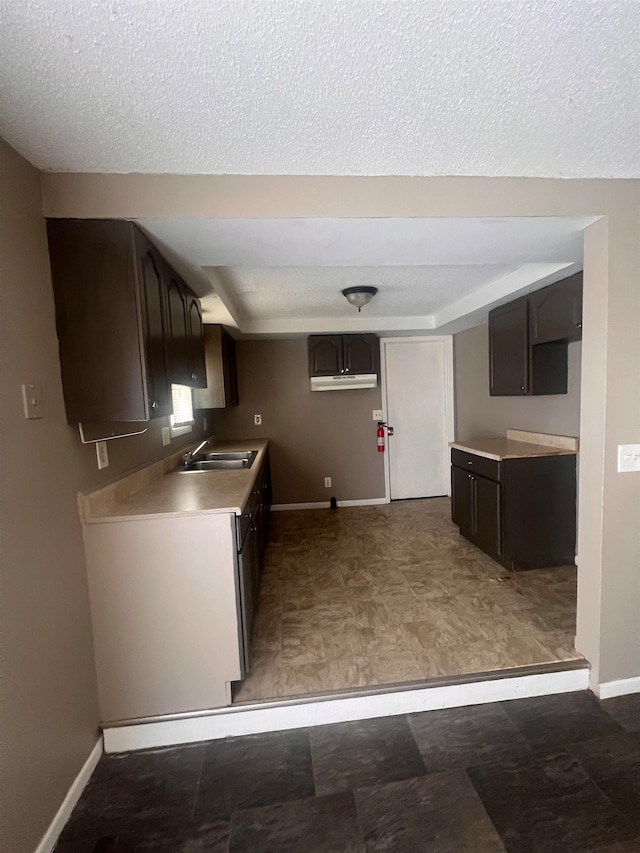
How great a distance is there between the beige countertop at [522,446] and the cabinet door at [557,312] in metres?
0.81

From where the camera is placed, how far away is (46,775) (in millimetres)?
1194

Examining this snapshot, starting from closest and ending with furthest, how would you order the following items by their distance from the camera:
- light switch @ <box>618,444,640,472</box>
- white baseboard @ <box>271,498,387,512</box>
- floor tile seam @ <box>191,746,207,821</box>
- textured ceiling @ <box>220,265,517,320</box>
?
floor tile seam @ <box>191,746,207,821</box> → light switch @ <box>618,444,640,472</box> → textured ceiling @ <box>220,265,517,320</box> → white baseboard @ <box>271,498,387,512</box>

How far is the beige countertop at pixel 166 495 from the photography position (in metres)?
1.52

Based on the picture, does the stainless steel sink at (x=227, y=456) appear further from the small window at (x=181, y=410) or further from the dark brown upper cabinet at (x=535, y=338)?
the dark brown upper cabinet at (x=535, y=338)

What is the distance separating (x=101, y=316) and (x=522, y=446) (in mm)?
3096

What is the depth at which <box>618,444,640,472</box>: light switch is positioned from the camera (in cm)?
162

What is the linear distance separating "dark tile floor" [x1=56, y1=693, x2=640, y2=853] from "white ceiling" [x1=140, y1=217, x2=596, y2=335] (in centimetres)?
218

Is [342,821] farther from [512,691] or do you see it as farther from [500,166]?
[500,166]

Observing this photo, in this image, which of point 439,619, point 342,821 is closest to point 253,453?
point 439,619

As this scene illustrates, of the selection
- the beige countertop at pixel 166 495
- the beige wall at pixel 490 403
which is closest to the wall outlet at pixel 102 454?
the beige countertop at pixel 166 495

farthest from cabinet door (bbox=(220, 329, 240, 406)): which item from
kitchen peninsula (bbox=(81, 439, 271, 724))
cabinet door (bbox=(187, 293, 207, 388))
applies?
kitchen peninsula (bbox=(81, 439, 271, 724))

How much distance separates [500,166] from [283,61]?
3.06ft

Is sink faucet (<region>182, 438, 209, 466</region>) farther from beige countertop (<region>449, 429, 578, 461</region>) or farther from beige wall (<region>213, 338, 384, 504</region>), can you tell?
beige countertop (<region>449, 429, 578, 461</region>)

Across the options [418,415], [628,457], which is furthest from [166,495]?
[418,415]
